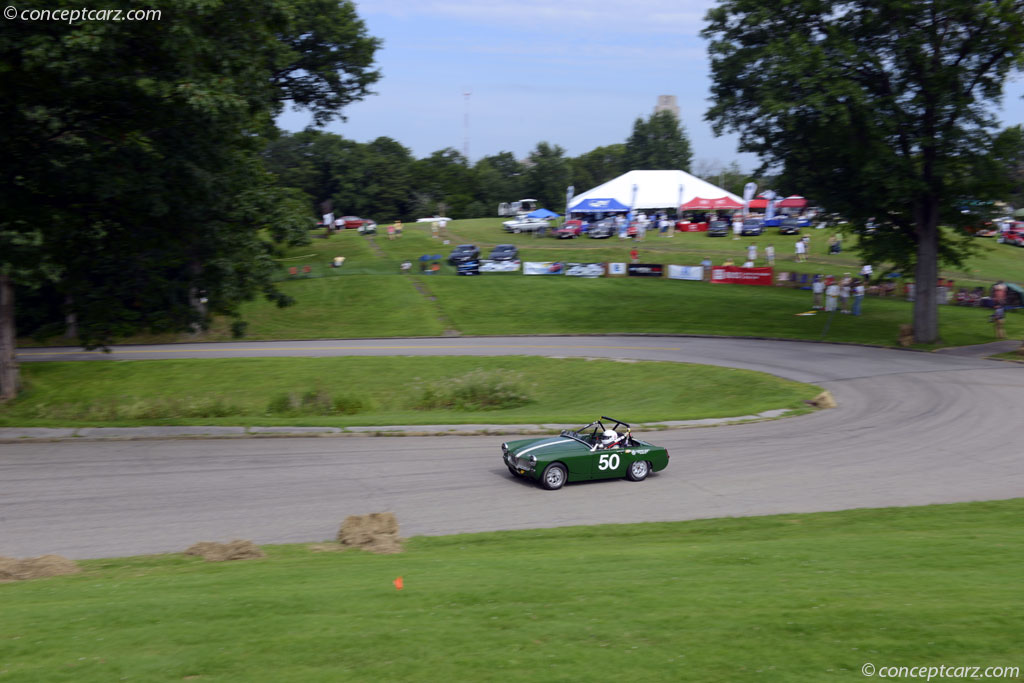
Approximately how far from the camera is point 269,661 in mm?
6793

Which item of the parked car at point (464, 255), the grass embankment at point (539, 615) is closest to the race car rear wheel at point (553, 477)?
the grass embankment at point (539, 615)

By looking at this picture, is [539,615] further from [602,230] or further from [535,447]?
[602,230]

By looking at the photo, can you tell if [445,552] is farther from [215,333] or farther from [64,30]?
Answer: [215,333]

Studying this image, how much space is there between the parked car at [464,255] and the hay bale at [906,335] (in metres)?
29.4

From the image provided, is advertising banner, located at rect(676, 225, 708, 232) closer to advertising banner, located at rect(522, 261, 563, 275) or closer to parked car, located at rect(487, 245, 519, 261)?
parked car, located at rect(487, 245, 519, 261)

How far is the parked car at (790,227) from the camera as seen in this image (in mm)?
71688

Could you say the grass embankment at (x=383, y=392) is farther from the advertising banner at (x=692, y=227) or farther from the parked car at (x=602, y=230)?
the advertising banner at (x=692, y=227)

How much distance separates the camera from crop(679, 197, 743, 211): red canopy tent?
7950 cm

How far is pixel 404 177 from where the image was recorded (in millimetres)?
109438

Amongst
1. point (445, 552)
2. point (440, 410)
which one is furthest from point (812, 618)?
point (440, 410)

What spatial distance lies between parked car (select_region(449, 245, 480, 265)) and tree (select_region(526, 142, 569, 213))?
5272cm

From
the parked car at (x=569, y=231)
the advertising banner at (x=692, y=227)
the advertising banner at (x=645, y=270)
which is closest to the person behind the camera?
the advertising banner at (x=645, y=270)

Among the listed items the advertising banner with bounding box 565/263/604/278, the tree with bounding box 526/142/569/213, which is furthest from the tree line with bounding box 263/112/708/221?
the advertising banner with bounding box 565/263/604/278

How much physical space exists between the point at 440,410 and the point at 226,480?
10978 millimetres
